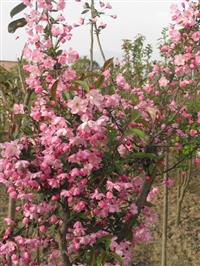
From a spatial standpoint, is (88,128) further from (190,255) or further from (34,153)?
(190,255)

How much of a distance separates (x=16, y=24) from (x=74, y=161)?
114 cm

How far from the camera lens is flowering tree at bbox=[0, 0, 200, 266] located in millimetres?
2027

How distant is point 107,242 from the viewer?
2.16 meters

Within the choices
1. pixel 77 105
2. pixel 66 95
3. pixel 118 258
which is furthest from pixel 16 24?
pixel 118 258

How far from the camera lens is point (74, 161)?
200 cm

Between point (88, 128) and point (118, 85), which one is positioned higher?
point (118, 85)

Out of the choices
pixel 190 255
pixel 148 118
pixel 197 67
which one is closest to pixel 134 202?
pixel 148 118

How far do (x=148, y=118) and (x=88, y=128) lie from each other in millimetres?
865

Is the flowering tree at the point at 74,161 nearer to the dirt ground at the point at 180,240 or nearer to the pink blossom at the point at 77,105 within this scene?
the pink blossom at the point at 77,105

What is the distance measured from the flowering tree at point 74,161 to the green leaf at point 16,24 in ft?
0.31

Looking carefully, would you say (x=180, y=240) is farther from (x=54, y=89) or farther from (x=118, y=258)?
(x=54, y=89)

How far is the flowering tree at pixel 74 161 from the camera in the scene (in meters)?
2.03

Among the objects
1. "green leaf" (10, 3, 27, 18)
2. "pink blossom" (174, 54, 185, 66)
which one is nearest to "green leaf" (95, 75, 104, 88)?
"green leaf" (10, 3, 27, 18)

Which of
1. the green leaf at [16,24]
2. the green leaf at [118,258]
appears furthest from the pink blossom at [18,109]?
the green leaf at [118,258]
